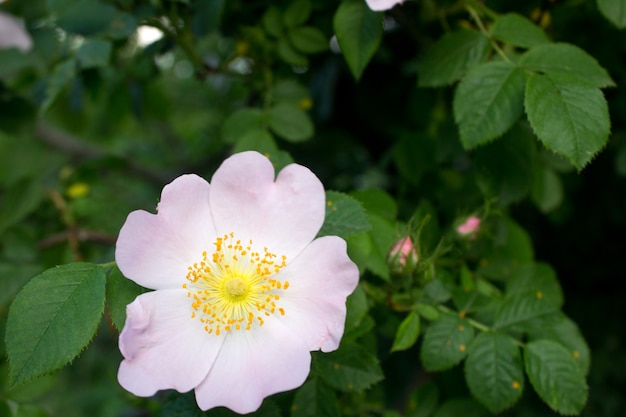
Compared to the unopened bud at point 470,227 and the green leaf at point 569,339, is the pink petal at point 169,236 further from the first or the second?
the green leaf at point 569,339

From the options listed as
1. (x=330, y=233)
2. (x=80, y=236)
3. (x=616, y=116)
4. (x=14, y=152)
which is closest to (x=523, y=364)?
(x=330, y=233)

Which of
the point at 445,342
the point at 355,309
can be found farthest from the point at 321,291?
the point at 445,342

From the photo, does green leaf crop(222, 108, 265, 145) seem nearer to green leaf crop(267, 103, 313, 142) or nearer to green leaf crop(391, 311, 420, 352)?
green leaf crop(267, 103, 313, 142)

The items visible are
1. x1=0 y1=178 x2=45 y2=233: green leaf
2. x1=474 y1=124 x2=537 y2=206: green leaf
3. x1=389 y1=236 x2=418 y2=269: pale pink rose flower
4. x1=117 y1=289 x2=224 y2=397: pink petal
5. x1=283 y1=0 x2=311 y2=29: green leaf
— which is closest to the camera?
x1=117 y1=289 x2=224 y2=397: pink petal

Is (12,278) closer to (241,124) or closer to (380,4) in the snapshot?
(241,124)

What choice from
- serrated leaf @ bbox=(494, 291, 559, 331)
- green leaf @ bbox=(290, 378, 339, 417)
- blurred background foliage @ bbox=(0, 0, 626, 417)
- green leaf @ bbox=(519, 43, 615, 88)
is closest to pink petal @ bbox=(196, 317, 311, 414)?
blurred background foliage @ bbox=(0, 0, 626, 417)
